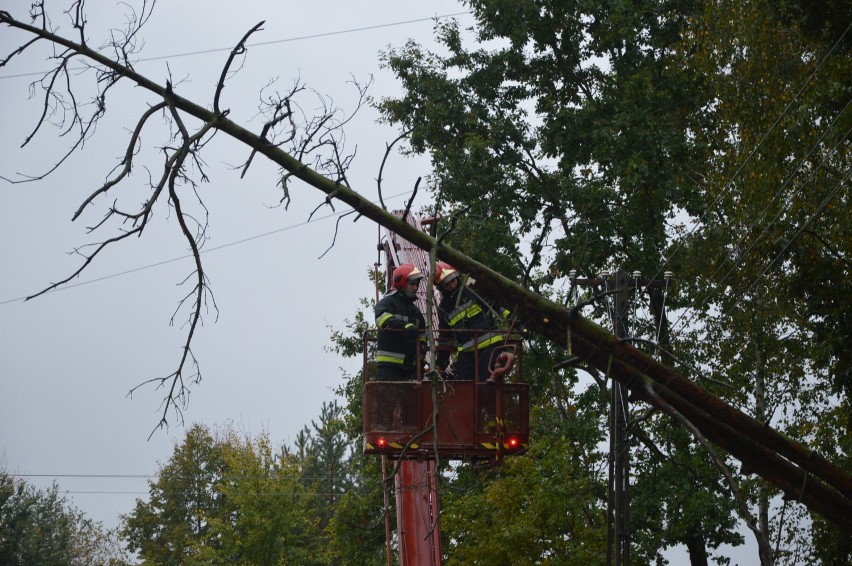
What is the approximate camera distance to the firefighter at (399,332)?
11422 millimetres

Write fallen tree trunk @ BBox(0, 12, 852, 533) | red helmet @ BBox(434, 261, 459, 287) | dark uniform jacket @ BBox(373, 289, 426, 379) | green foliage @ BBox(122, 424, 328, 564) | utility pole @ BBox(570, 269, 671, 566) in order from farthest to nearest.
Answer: green foliage @ BBox(122, 424, 328, 564)
utility pole @ BBox(570, 269, 671, 566)
red helmet @ BBox(434, 261, 459, 287)
dark uniform jacket @ BBox(373, 289, 426, 379)
fallen tree trunk @ BBox(0, 12, 852, 533)

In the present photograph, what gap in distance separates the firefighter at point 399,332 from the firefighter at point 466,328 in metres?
0.27

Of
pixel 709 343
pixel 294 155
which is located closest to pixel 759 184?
pixel 709 343

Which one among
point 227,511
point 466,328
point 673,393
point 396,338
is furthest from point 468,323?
point 227,511

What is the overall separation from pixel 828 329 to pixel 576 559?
611 cm

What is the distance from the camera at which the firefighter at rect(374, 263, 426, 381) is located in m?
11.4

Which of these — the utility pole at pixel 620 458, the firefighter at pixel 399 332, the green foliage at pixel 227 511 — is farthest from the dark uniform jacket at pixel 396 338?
the green foliage at pixel 227 511

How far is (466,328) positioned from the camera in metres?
11.8

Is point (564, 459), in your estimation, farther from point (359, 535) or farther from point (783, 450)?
point (783, 450)

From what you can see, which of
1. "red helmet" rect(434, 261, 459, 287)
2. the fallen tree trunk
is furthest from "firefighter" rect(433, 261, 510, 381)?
the fallen tree trunk

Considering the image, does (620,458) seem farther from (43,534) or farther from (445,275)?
(43,534)

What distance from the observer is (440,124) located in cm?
2473

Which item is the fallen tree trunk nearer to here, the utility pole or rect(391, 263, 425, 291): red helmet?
rect(391, 263, 425, 291): red helmet

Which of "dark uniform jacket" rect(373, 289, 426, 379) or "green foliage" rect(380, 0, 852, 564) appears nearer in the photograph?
"dark uniform jacket" rect(373, 289, 426, 379)
